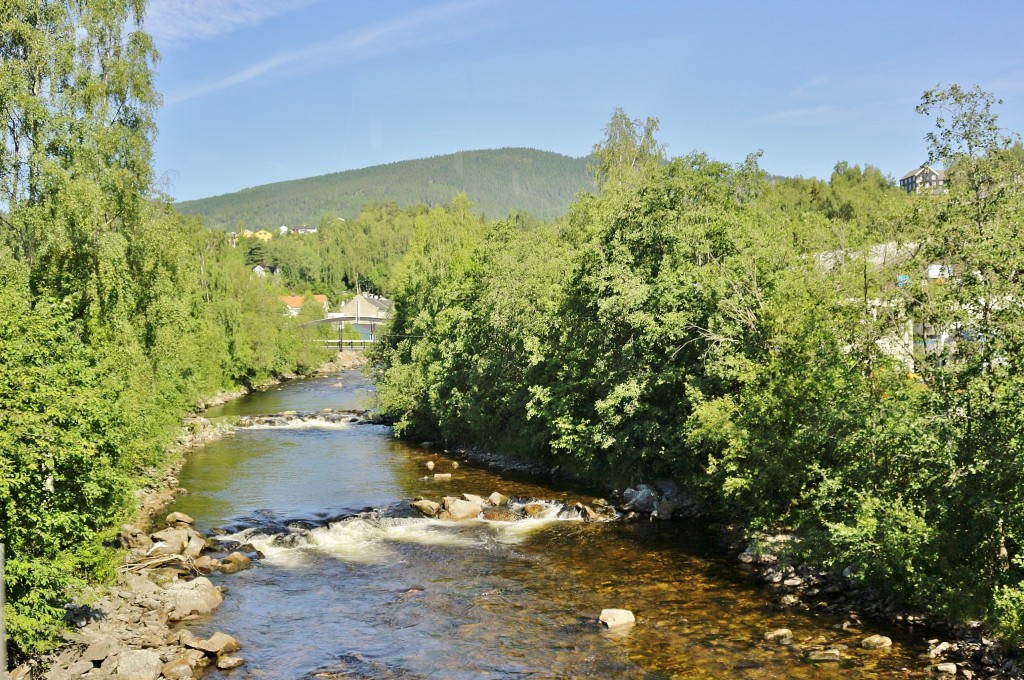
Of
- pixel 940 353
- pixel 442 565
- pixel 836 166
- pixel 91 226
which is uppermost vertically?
pixel 836 166

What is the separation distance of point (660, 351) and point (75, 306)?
20.4 meters

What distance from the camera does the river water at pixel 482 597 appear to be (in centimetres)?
1834

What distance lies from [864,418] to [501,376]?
25.3m

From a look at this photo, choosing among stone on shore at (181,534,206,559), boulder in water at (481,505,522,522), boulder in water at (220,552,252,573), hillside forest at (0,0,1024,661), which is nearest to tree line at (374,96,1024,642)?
hillside forest at (0,0,1024,661)

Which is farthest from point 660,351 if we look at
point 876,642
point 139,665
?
point 139,665

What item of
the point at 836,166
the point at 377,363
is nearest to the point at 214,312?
the point at 377,363

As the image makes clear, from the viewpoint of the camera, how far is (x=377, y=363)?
63.7 meters

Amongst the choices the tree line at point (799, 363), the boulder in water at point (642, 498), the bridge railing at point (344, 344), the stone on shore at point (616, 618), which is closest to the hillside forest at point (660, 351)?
the tree line at point (799, 363)

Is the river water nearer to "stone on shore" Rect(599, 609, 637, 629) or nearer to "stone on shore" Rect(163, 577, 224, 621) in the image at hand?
"stone on shore" Rect(599, 609, 637, 629)

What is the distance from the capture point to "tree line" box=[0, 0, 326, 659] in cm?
1589

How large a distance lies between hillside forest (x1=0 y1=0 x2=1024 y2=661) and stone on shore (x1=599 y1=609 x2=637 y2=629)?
17.2 feet

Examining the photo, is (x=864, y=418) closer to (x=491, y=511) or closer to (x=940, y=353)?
(x=940, y=353)

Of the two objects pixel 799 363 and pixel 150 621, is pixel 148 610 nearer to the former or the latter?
pixel 150 621

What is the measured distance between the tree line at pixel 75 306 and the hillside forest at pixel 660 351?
81 mm
